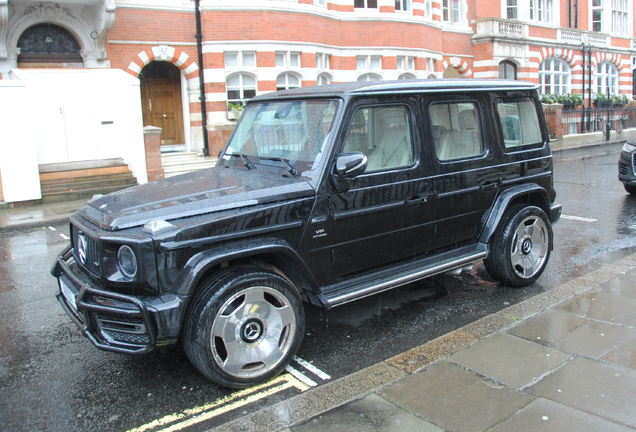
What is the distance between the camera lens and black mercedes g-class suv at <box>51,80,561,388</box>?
3432mm

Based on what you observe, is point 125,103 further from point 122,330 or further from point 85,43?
point 122,330

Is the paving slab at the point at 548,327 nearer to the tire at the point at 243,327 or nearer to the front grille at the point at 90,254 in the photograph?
the tire at the point at 243,327

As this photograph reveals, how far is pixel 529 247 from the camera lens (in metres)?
5.52

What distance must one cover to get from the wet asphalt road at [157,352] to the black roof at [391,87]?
6.44 feet

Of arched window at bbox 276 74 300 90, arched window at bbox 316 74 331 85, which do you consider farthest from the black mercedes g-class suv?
arched window at bbox 316 74 331 85

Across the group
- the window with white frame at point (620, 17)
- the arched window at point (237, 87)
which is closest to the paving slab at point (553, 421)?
the arched window at point (237, 87)

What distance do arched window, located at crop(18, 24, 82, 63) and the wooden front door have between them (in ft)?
7.94

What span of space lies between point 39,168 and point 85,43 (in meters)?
4.30

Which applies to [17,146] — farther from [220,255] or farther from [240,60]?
[220,255]

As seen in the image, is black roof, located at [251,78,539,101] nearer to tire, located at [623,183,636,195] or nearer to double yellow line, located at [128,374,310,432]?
double yellow line, located at [128,374,310,432]

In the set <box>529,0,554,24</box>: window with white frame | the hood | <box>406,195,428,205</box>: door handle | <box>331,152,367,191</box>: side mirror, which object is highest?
<box>529,0,554,24</box>: window with white frame

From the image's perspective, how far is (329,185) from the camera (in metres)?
4.05

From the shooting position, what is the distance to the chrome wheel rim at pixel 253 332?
3.53 m

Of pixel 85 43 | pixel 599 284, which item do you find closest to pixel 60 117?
pixel 85 43
